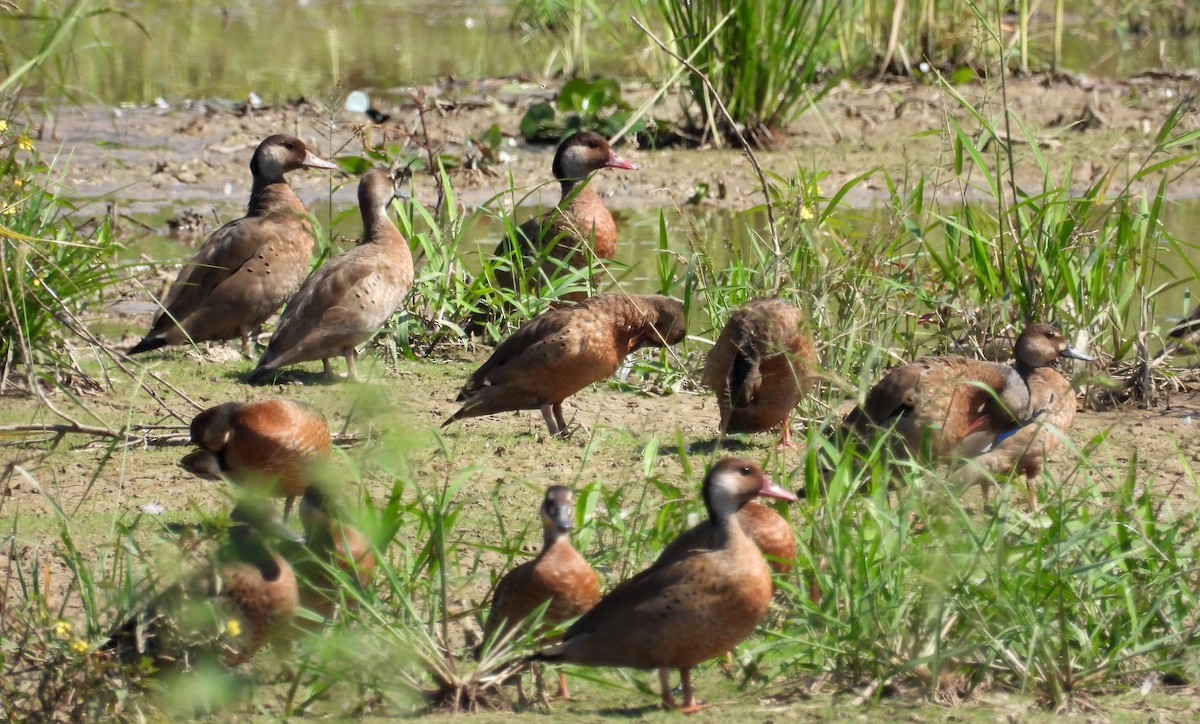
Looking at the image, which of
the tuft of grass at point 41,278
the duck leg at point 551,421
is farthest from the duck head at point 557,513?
the tuft of grass at point 41,278

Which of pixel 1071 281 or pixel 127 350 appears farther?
pixel 127 350

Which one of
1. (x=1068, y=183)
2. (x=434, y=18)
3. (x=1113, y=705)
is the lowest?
(x=434, y=18)

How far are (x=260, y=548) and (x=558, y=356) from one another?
2499 mm

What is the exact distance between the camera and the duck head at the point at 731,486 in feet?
13.6

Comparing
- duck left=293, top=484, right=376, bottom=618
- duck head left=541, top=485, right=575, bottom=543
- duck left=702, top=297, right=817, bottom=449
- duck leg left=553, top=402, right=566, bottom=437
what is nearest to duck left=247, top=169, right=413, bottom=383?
duck leg left=553, top=402, right=566, bottom=437

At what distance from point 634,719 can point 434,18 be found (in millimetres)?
16225

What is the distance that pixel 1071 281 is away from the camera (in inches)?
264

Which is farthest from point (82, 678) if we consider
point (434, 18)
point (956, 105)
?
point (434, 18)

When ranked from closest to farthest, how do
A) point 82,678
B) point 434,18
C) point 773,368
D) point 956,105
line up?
point 82,678 → point 773,368 → point 956,105 → point 434,18

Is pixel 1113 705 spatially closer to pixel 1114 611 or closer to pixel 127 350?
pixel 1114 611

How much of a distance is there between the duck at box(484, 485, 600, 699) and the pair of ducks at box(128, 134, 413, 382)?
3.14 m

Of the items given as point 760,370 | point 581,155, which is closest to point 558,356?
point 760,370

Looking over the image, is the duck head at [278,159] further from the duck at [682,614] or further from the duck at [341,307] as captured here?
the duck at [682,614]

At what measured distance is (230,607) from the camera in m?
4.16
